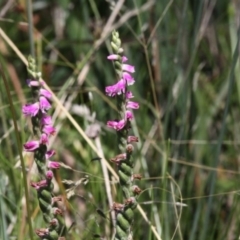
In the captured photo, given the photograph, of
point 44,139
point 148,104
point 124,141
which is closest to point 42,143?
point 44,139

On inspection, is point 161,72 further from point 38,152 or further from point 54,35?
point 38,152

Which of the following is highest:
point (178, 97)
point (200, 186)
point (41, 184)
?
point (41, 184)

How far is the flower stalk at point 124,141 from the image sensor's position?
946 mm

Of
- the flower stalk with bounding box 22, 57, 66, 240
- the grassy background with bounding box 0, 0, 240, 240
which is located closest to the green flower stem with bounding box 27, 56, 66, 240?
the flower stalk with bounding box 22, 57, 66, 240

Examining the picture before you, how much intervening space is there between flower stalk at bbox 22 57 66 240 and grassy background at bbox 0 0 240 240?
43cm

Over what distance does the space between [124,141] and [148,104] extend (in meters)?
0.73

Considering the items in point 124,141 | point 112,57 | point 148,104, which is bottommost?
point 148,104

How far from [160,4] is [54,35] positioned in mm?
531

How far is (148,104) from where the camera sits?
169 centimetres

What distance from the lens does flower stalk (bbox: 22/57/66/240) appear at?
36.7 inches

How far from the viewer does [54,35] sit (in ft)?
8.50

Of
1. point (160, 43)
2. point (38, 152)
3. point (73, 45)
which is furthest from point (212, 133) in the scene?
point (38, 152)

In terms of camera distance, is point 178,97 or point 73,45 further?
point 73,45

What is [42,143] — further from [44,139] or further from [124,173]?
[124,173]
